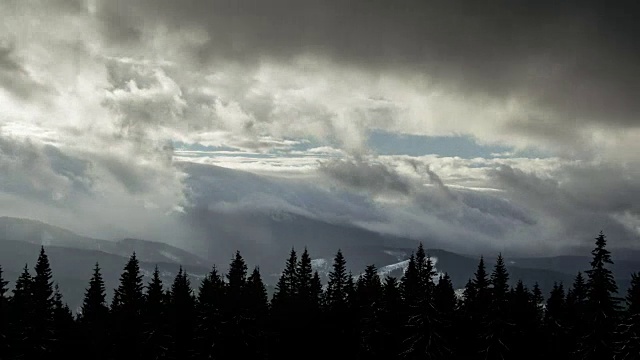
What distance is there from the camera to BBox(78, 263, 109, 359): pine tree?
280 feet

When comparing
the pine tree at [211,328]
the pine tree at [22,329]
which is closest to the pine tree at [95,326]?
the pine tree at [22,329]

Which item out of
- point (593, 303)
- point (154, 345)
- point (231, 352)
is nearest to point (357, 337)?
point (231, 352)

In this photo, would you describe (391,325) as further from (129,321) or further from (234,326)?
(129,321)

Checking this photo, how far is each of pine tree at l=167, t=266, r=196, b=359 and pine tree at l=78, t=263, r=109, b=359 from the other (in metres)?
8.86

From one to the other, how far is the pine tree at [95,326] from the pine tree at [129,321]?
4.00 meters

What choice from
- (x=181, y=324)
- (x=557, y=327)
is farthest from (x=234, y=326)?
(x=557, y=327)

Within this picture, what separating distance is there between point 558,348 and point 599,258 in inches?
1482

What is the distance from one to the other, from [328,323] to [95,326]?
33646 millimetres

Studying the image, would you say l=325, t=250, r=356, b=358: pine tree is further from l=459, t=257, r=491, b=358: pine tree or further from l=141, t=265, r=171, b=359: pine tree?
l=141, t=265, r=171, b=359: pine tree

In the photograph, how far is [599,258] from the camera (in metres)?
63.7

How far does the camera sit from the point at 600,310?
64.6 m

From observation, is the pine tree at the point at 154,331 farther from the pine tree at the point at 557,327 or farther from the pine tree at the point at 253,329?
the pine tree at the point at 557,327

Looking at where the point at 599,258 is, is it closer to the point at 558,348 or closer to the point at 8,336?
the point at 558,348

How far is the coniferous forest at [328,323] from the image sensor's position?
67.2 m
